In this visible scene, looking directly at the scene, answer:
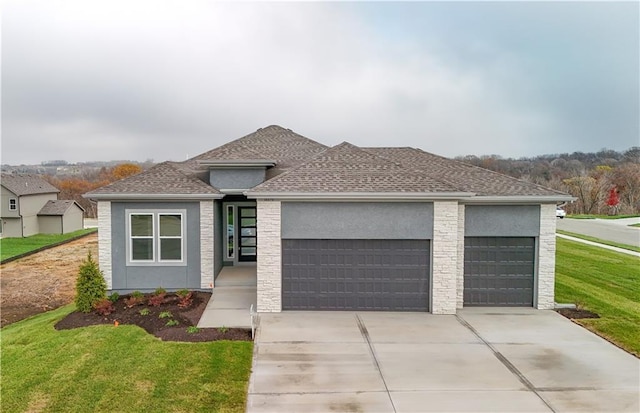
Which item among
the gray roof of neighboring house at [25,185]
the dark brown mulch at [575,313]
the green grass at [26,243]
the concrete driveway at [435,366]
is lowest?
the green grass at [26,243]

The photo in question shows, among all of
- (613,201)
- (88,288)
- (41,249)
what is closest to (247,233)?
(88,288)

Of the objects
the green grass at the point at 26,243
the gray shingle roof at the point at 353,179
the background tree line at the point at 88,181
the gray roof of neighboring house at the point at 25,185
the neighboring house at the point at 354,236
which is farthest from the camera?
the background tree line at the point at 88,181

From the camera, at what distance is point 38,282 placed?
1923 cm

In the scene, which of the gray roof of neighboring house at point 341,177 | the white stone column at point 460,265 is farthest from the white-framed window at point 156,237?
the white stone column at point 460,265

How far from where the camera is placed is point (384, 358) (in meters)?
8.05

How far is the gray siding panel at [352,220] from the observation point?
36.0ft

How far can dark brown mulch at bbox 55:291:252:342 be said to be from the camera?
359 inches

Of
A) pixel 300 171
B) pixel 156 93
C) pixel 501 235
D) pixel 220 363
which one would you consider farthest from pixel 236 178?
pixel 156 93

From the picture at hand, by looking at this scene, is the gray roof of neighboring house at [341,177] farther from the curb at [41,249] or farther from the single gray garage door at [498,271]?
the curb at [41,249]

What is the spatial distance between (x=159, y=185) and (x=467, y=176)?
31.4ft

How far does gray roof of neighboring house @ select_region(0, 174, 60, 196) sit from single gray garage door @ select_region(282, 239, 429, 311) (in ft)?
113

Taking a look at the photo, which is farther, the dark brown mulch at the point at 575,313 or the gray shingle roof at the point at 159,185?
the gray shingle roof at the point at 159,185

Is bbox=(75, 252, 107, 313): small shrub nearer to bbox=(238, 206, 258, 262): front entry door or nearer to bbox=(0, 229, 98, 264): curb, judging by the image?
bbox=(238, 206, 258, 262): front entry door

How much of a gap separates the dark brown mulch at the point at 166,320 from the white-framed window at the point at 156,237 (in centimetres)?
120
